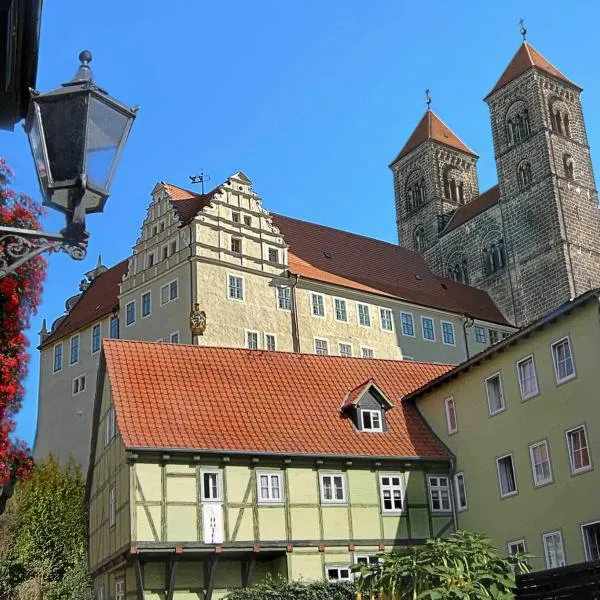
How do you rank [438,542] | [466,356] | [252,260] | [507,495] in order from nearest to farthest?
[438,542] < [507,495] < [252,260] < [466,356]

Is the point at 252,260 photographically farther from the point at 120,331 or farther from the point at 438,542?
the point at 438,542

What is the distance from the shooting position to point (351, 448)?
28859 millimetres

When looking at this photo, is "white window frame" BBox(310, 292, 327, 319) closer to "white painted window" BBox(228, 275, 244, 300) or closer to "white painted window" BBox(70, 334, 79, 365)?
"white painted window" BBox(228, 275, 244, 300)

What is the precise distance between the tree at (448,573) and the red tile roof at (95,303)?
115 feet

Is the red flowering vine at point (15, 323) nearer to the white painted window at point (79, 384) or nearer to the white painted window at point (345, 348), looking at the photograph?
the white painted window at point (345, 348)

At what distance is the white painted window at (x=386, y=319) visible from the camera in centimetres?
4972

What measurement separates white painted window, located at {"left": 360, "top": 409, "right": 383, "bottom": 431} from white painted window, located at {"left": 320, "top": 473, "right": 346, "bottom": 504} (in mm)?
2314

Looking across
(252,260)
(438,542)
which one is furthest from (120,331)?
(438,542)

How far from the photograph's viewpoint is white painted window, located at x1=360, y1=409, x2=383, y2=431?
30250 mm

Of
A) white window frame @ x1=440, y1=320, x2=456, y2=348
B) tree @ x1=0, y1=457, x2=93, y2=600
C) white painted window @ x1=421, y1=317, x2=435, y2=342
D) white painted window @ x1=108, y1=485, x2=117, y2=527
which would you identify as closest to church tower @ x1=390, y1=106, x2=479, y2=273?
white window frame @ x1=440, y1=320, x2=456, y2=348

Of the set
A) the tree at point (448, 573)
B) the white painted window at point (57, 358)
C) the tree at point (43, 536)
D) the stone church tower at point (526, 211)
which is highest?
the stone church tower at point (526, 211)

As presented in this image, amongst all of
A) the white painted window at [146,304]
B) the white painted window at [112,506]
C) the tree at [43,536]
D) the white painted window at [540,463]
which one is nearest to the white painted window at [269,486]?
the white painted window at [112,506]

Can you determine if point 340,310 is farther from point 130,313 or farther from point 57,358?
point 57,358

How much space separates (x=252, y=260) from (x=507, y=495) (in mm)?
20525
